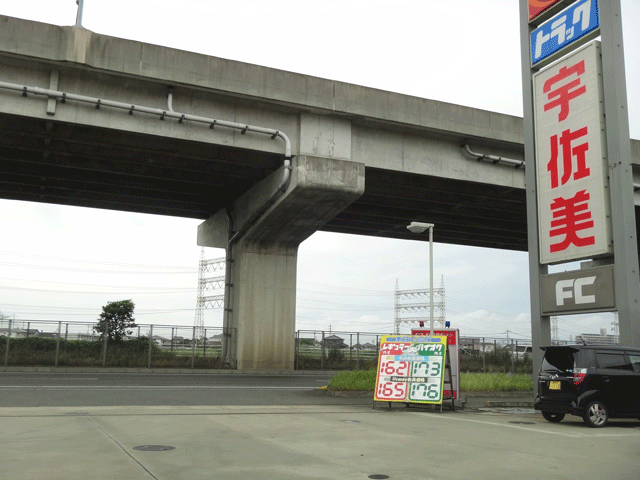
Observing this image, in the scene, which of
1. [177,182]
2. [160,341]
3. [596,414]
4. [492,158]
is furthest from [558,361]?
[160,341]

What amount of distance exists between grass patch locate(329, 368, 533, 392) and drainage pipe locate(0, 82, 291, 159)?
8676mm

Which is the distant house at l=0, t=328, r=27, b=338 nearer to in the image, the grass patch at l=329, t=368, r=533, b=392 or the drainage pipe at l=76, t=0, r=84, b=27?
the drainage pipe at l=76, t=0, r=84, b=27

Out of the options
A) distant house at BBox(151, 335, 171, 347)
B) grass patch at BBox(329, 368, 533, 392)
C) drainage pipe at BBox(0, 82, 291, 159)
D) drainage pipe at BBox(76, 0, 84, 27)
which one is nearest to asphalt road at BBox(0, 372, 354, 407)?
grass patch at BBox(329, 368, 533, 392)

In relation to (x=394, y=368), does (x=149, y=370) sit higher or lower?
lower

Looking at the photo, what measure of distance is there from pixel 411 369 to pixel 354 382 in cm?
407

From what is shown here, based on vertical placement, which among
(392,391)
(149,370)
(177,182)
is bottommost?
(149,370)

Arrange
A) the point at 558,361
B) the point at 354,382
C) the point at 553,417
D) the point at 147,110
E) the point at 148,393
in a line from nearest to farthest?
the point at 558,361
the point at 553,417
the point at 148,393
the point at 354,382
the point at 147,110

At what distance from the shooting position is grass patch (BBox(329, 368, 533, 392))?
57.1 feet

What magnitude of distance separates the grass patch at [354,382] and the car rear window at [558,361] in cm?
596

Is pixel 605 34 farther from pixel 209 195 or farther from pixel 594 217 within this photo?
pixel 209 195

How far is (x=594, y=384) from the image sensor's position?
11.3 metres

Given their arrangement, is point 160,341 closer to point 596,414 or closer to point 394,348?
point 394,348

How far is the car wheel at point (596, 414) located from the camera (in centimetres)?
1111

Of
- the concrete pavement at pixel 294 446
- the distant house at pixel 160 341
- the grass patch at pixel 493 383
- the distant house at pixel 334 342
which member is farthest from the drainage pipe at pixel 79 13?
the distant house at pixel 334 342
